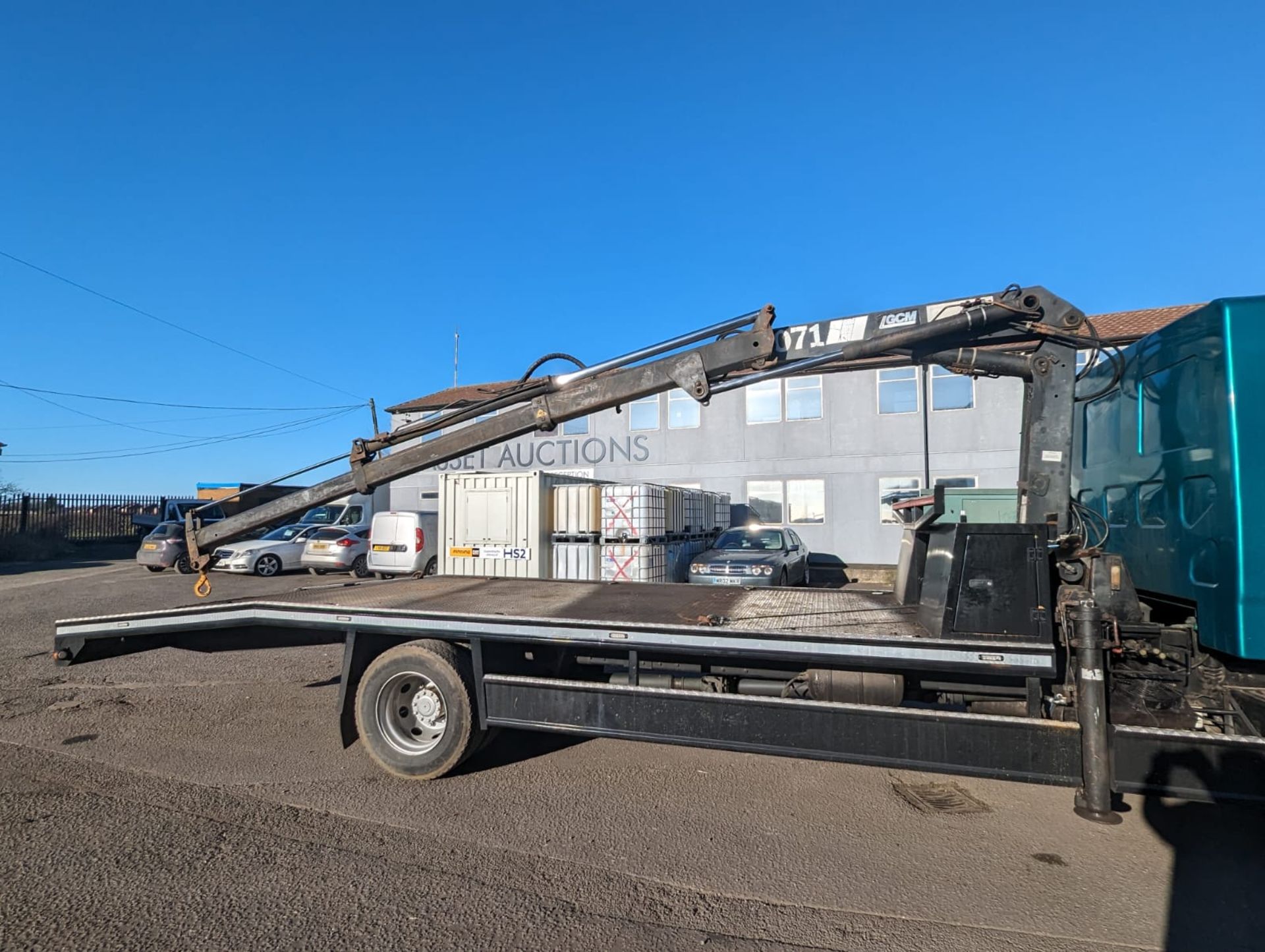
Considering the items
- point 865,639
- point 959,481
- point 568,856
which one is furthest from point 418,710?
point 959,481

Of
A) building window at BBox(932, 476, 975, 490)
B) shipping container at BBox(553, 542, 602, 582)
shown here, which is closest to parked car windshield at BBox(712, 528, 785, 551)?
shipping container at BBox(553, 542, 602, 582)

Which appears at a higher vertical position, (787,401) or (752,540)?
(787,401)

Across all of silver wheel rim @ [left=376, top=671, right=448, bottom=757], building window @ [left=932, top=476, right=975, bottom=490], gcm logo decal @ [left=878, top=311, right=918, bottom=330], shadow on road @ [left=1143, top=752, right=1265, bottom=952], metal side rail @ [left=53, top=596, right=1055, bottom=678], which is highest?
gcm logo decal @ [left=878, top=311, right=918, bottom=330]

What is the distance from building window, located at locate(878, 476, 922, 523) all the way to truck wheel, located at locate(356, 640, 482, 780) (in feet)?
55.4

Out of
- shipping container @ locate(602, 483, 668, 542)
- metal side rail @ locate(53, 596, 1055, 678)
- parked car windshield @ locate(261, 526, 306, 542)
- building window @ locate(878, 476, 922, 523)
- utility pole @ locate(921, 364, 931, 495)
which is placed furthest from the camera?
building window @ locate(878, 476, 922, 523)

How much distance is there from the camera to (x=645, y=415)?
22969 mm

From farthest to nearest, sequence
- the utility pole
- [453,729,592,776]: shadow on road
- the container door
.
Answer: the utility pole → the container door → [453,729,592,776]: shadow on road

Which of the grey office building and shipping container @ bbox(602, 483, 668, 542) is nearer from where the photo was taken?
shipping container @ bbox(602, 483, 668, 542)

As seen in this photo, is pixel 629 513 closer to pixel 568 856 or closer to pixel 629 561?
pixel 629 561

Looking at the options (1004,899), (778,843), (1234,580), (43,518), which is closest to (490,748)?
(778,843)

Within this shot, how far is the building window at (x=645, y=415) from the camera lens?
22.9 meters

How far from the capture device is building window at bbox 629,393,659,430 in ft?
75.0

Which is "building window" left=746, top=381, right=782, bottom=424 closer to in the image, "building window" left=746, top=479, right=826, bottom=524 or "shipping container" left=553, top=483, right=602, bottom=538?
"building window" left=746, top=479, right=826, bottom=524

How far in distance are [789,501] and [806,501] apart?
483 mm
